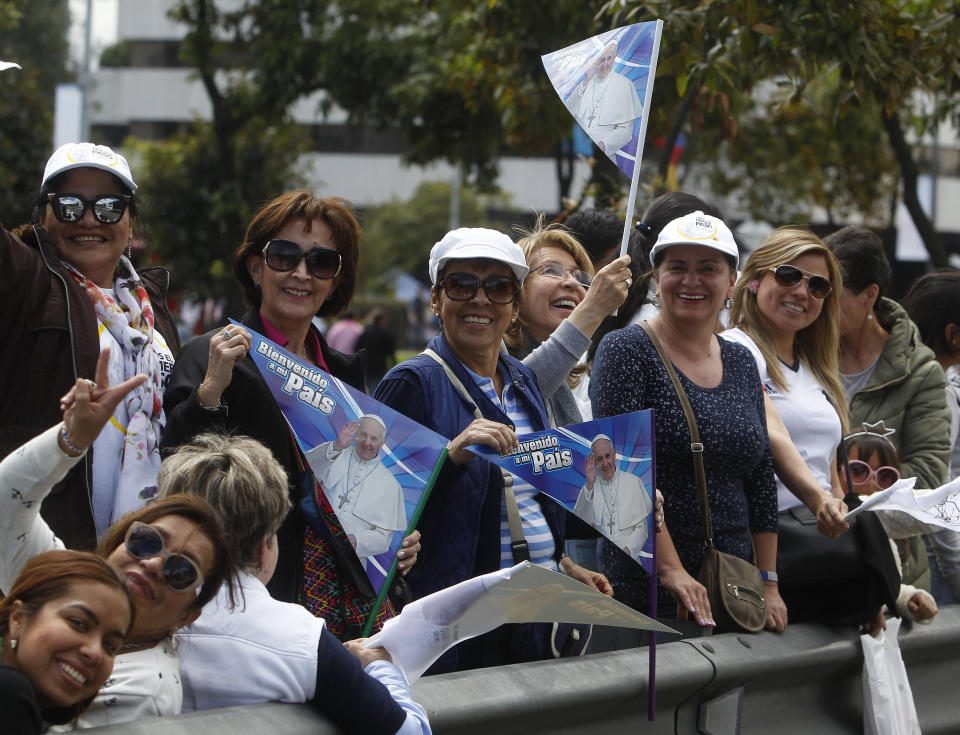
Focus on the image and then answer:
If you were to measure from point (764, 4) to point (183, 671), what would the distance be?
6.19 meters

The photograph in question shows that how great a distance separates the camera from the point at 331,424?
343cm

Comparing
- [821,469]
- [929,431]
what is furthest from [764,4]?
[821,469]

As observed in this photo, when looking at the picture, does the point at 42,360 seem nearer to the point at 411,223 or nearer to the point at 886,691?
the point at 886,691

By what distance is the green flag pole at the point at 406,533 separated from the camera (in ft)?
11.1

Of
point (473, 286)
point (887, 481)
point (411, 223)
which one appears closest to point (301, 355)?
point (473, 286)

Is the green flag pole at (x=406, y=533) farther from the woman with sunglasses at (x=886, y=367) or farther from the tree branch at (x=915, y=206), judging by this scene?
the tree branch at (x=915, y=206)

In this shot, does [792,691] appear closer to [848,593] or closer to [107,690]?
[848,593]

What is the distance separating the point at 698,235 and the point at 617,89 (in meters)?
0.61

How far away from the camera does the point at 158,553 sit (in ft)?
8.98

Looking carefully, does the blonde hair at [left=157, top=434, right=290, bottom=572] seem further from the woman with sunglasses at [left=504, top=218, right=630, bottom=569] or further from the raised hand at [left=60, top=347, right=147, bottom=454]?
the woman with sunglasses at [left=504, top=218, right=630, bottom=569]

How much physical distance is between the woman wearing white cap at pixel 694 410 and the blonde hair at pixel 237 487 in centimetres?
147

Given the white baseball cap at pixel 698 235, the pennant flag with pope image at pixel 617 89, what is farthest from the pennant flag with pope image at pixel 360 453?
the pennant flag with pope image at pixel 617 89

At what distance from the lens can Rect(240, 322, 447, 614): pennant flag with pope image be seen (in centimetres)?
342

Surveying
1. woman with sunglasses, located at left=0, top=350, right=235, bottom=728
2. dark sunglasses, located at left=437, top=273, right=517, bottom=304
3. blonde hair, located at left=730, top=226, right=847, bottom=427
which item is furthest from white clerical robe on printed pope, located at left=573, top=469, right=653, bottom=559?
blonde hair, located at left=730, top=226, right=847, bottom=427
